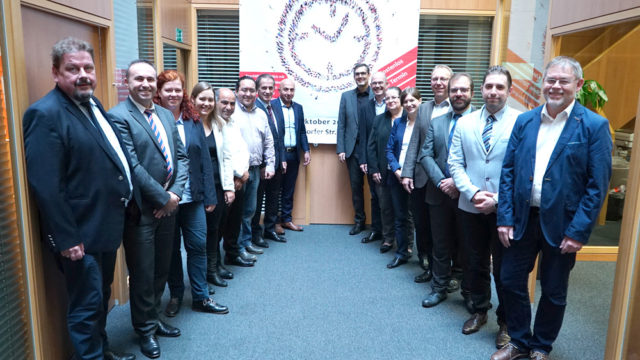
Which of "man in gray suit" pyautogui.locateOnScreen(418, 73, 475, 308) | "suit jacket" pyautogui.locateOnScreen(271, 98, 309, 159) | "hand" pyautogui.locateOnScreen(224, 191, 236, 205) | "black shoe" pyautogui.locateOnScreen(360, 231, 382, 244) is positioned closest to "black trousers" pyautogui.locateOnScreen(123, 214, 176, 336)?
"hand" pyautogui.locateOnScreen(224, 191, 236, 205)

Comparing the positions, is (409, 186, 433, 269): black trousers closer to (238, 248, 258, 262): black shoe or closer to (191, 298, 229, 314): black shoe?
(238, 248, 258, 262): black shoe

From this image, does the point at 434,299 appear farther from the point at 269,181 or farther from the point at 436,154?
the point at 269,181

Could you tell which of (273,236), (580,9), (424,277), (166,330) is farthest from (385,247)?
(580,9)

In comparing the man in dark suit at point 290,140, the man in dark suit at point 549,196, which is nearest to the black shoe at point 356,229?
the man in dark suit at point 290,140

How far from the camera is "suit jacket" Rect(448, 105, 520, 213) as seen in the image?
271 centimetres

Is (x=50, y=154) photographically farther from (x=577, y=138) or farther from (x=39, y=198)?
(x=577, y=138)

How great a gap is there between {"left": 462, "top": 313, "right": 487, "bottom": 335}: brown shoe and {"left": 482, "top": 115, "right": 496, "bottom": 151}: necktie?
1104 millimetres

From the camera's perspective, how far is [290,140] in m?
4.95

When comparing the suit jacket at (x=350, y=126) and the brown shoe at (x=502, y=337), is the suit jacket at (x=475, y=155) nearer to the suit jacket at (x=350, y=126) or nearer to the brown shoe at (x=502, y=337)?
the brown shoe at (x=502, y=337)

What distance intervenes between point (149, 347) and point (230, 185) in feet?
4.01

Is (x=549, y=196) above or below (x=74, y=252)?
above

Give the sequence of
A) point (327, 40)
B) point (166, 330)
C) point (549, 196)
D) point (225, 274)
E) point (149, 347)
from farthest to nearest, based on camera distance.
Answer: point (327, 40), point (225, 274), point (166, 330), point (149, 347), point (549, 196)

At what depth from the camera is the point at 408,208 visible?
435cm

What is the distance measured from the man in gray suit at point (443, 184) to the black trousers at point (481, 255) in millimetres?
168
